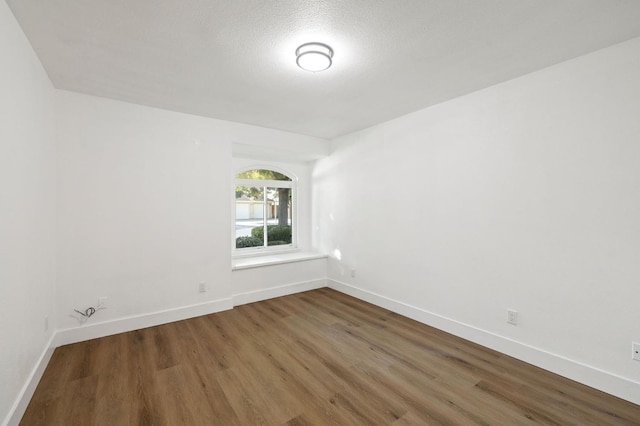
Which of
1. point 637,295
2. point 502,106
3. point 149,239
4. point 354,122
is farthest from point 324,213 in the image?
point 637,295

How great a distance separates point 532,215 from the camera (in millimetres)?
2461

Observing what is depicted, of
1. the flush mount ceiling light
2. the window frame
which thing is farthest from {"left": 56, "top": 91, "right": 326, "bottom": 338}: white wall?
the flush mount ceiling light

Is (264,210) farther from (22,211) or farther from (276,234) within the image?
(22,211)

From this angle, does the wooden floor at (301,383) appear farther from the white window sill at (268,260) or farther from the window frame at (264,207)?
the window frame at (264,207)

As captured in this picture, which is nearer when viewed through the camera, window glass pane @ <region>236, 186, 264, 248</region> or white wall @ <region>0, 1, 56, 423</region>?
white wall @ <region>0, 1, 56, 423</region>

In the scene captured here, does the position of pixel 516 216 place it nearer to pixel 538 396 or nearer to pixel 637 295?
pixel 637 295

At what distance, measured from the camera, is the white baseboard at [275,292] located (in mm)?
3946

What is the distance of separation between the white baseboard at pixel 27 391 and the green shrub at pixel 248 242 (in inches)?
101

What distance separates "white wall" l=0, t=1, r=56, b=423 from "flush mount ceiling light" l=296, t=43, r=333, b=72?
1.74 meters

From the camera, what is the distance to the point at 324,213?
4988mm

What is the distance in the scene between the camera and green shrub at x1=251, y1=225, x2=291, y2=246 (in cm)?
501

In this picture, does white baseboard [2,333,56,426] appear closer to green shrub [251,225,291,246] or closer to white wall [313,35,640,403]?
green shrub [251,225,291,246]

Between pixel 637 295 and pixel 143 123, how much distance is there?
4.74m

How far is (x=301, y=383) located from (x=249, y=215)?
10.4ft
